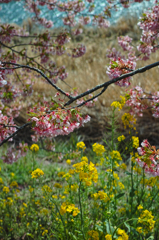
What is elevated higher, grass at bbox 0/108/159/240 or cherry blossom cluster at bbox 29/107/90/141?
→ cherry blossom cluster at bbox 29/107/90/141

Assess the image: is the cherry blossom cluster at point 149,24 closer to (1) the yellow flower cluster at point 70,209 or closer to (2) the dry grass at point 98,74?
(2) the dry grass at point 98,74

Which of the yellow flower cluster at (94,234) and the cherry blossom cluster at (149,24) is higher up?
the cherry blossom cluster at (149,24)

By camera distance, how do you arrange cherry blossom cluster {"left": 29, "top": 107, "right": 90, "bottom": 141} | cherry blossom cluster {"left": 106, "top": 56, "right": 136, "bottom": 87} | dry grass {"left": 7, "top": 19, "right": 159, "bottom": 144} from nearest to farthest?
cherry blossom cluster {"left": 29, "top": 107, "right": 90, "bottom": 141}
cherry blossom cluster {"left": 106, "top": 56, "right": 136, "bottom": 87}
dry grass {"left": 7, "top": 19, "right": 159, "bottom": 144}

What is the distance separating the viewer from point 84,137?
380 centimetres

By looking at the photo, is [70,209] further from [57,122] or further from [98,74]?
[98,74]

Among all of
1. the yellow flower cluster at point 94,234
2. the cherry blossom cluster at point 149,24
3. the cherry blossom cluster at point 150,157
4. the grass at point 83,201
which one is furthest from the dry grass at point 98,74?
the yellow flower cluster at point 94,234

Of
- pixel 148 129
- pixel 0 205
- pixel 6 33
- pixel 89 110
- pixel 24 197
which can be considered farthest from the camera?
pixel 89 110

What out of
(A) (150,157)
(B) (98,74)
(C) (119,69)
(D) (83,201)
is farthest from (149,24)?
(B) (98,74)

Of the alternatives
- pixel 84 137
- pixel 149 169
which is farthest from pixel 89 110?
pixel 149 169

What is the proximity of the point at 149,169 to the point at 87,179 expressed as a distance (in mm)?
329

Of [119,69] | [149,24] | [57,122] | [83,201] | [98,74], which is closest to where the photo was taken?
[57,122]

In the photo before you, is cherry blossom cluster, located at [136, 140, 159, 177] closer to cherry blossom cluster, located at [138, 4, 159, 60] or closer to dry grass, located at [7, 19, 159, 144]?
dry grass, located at [7, 19, 159, 144]

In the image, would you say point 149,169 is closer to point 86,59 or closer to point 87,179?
point 87,179

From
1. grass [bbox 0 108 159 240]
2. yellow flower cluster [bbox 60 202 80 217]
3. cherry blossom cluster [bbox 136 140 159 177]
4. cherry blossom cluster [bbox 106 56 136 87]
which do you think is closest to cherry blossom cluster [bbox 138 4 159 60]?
cherry blossom cluster [bbox 106 56 136 87]
